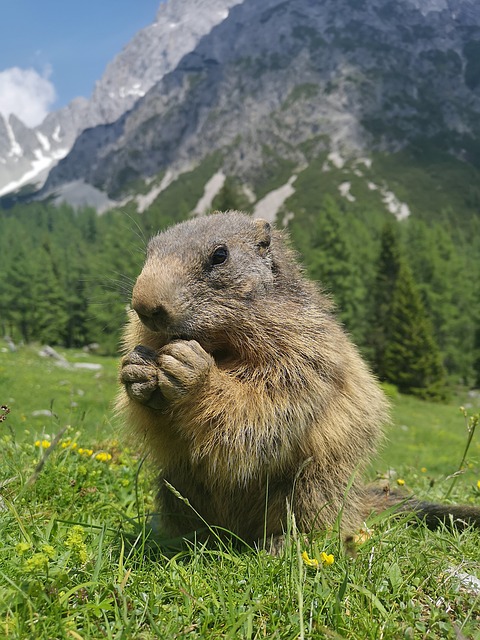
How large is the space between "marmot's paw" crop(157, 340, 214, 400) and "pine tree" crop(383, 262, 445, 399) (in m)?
37.1

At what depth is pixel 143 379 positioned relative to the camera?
3.13 meters

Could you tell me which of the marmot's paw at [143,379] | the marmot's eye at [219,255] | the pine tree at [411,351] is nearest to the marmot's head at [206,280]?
the marmot's eye at [219,255]

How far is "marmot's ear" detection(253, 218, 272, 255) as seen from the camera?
155 inches

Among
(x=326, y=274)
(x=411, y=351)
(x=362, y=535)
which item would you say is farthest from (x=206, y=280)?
(x=326, y=274)

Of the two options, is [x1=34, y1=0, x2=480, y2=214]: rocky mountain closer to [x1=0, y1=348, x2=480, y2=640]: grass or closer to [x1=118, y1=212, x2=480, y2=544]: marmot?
[x1=118, y1=212, x2=480, y2=544]: marmot

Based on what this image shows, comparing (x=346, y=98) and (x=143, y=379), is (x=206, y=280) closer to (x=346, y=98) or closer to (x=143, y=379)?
(x=143, y=379)

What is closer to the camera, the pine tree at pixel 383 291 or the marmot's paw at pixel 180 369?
the marmot's paw at pixel 180 369

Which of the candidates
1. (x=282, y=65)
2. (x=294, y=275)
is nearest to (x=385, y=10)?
(x=282, y=65)

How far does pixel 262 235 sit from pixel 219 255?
0.53m

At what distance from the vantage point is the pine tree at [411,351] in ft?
126

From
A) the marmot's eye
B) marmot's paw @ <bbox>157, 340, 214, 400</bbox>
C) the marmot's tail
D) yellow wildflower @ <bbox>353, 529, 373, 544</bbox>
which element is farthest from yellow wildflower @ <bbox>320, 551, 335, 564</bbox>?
the marmot's eye

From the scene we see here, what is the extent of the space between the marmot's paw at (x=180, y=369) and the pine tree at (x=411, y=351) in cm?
3710

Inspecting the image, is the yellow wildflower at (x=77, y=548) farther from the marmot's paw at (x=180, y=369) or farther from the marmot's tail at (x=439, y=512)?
the marmot's tail at (x=439, y=512)

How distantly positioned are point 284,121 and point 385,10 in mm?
76835
